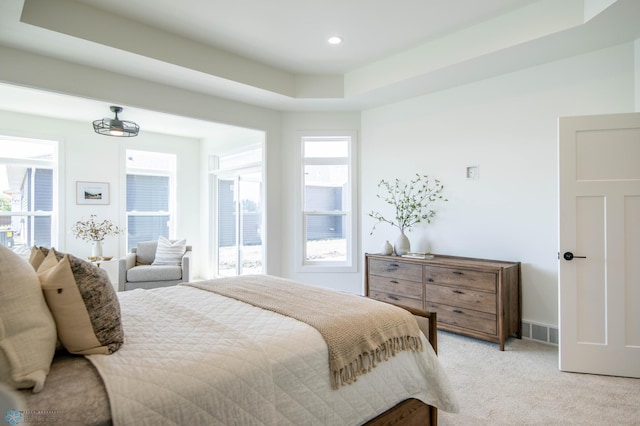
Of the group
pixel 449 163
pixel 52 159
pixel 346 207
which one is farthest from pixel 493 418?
pixel 52 159

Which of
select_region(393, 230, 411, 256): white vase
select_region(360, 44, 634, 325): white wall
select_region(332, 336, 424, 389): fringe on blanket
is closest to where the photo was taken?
select_region(332, 336, 424, 389): fringe on blanket

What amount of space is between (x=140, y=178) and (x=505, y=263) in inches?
223

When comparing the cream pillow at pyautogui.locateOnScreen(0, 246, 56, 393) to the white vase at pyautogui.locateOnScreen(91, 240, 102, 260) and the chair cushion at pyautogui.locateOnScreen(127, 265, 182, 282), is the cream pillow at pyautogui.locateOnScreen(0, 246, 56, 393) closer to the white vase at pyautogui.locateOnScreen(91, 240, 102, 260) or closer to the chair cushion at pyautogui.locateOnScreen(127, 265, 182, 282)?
the chair cushion at pyautogui.locateOnScreen(127, 265, 182, 282)

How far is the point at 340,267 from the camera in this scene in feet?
15.9

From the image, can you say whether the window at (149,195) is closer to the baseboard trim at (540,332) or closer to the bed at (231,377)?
the bed at (231,377)

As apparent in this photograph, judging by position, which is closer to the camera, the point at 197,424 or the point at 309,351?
the point at 197,424

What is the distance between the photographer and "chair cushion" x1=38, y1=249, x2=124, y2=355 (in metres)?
1.26

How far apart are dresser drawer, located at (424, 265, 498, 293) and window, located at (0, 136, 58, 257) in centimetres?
534

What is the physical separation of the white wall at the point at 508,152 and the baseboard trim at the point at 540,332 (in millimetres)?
65

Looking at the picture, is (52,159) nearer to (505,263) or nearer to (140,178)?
(140,178)

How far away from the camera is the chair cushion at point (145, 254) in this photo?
5.10 m

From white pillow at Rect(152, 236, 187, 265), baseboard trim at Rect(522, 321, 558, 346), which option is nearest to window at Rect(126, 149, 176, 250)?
white pillow at Rect(152, 236, 187, 265)

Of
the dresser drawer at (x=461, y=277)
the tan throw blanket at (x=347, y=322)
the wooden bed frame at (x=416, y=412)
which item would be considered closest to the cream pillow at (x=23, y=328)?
the tan throw blanket at (x=347, y=322)

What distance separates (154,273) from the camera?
4727mm
